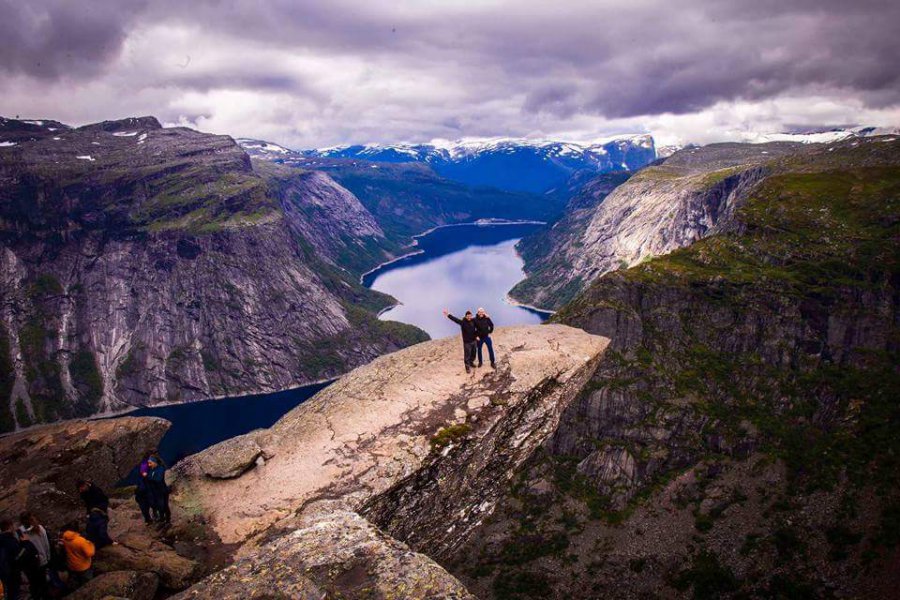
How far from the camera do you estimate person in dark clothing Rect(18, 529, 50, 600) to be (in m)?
16.4

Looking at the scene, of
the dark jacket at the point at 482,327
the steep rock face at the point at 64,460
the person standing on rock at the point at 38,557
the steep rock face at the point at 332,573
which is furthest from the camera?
the dark jacket at the point at 482,327

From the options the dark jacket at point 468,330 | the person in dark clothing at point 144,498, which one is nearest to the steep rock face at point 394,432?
the person in dark clothing at point 144,498

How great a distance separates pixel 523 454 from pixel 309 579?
1420cm

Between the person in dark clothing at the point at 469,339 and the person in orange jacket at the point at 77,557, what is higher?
the person in dark clothing at the point at 469,339

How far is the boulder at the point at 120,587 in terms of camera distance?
50.3 ft

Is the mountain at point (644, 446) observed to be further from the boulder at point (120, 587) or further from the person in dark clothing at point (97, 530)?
the person in dark clothing at point (97, 530)

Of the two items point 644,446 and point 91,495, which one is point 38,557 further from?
point 644,446

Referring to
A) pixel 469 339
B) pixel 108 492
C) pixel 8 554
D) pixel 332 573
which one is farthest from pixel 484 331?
pixel 8 554

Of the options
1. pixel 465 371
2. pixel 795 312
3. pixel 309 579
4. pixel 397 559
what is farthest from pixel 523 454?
pixel 795 312

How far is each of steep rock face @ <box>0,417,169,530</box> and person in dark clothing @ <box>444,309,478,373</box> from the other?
16358mm

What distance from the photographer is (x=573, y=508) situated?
13675 cm

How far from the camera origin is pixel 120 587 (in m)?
15.4

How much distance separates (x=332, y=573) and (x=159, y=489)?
9.59 m

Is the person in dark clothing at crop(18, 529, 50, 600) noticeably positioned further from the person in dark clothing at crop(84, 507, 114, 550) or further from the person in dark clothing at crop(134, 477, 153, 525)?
the person in dark clothing at crop(134, 477, 153, 525)
